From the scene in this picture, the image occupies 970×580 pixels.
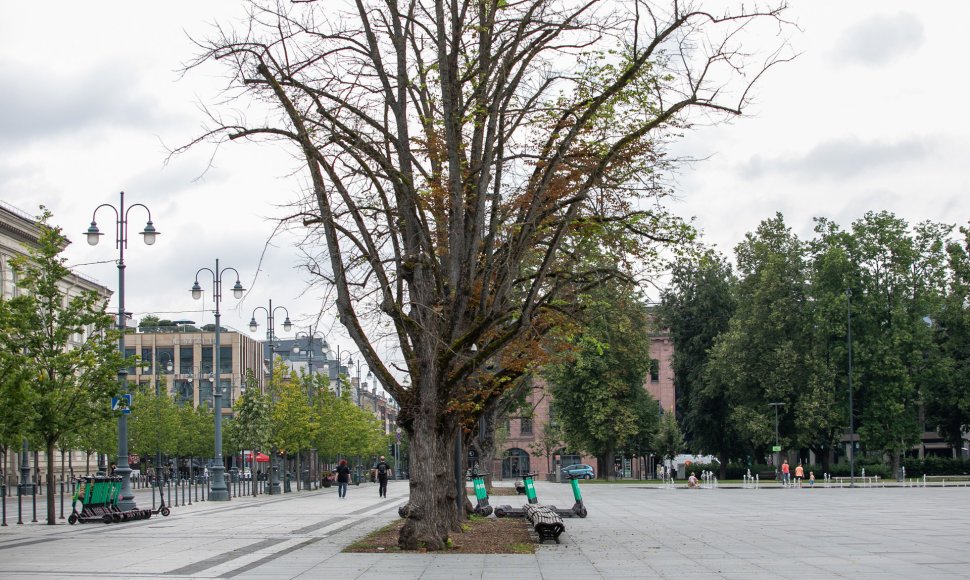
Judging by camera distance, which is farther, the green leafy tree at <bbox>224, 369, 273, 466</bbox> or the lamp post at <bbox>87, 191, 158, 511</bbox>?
the green leafy tree at <bbox>224, 369, 273, 466</bbox>

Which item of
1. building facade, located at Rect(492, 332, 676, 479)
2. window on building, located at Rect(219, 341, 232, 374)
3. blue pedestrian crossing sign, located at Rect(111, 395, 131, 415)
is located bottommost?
building facade, located at Rect(492, 332, 676, 479)

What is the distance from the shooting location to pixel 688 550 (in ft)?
53.2

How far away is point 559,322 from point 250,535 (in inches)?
298

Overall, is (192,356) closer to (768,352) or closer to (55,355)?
(768,352)

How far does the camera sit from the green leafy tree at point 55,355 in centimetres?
2356

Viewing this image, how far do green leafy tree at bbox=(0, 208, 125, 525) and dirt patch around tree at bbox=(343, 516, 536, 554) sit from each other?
843cm

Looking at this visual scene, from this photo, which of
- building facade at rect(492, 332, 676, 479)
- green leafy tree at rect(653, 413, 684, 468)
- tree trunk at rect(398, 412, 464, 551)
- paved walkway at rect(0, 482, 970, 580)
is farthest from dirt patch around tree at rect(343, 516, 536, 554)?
building facade at rect(492, 332, 676, 479)

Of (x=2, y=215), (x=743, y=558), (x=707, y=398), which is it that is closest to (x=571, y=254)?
(x=743, y=558)

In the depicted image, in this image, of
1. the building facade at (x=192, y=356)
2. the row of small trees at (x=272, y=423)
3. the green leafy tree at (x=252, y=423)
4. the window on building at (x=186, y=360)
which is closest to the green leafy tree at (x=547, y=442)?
the row of small trees at (x=272, y=423)

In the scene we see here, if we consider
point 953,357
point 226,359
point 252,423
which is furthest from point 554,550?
point 226,359

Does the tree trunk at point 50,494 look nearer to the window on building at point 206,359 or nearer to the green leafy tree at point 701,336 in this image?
the green leafy tree at point 701,336

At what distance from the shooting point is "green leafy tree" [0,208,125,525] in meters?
23.6

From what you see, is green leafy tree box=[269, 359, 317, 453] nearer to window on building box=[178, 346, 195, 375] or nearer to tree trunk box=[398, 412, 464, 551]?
tree trunk box=[398, 412, 464, 551]

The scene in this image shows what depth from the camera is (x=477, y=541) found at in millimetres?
17859
